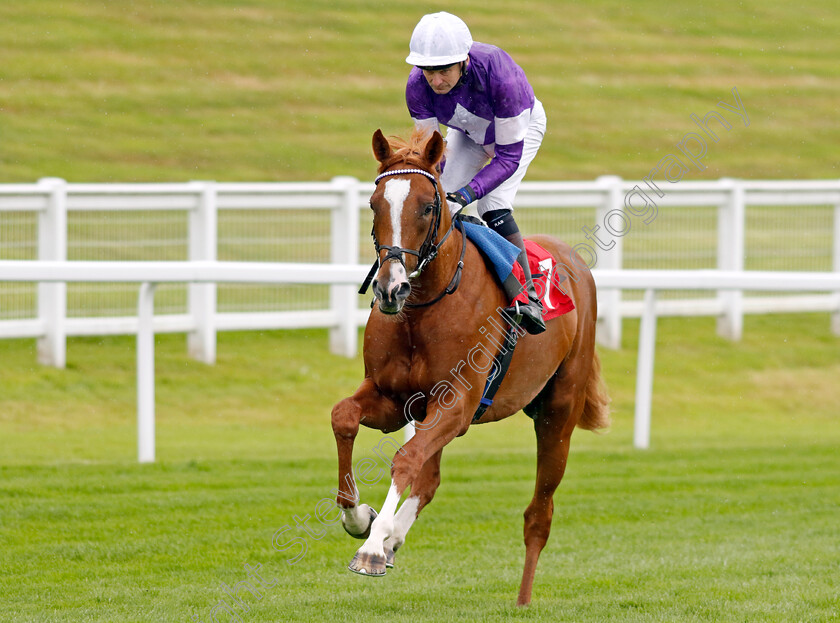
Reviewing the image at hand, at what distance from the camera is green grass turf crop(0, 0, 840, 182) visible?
16875 mm

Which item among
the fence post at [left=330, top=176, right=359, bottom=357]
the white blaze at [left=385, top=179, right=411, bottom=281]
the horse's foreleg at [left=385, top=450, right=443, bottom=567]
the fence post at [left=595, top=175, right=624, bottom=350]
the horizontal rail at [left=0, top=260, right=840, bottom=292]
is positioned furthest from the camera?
the fence post at [left=595, top=175, right=624, bottom=350]

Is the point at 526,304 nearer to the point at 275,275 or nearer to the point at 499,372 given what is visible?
the point at 499,372

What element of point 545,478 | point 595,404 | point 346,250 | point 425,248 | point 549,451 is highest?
point 425,248

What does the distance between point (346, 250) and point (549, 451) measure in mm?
5591

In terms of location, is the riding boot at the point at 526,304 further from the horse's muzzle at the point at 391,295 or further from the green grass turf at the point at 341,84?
the green grass turf at the point at 341,84

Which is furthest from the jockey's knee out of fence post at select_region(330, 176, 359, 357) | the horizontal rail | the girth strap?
fence post at select_region(330, 176, 359, 357)

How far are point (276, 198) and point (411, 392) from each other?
6.37 m

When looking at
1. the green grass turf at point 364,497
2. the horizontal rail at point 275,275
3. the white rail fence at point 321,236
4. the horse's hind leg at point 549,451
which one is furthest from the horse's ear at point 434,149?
the white rail fence at point 321,236

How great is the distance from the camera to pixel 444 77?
4.68m

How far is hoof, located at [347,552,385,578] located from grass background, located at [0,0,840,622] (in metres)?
0.84

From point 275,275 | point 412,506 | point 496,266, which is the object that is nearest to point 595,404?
point 496,266

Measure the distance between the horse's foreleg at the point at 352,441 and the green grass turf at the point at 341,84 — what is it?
11006 mm

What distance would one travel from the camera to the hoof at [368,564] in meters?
3.98

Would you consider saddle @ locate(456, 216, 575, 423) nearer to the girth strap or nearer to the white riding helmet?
the girth strap
